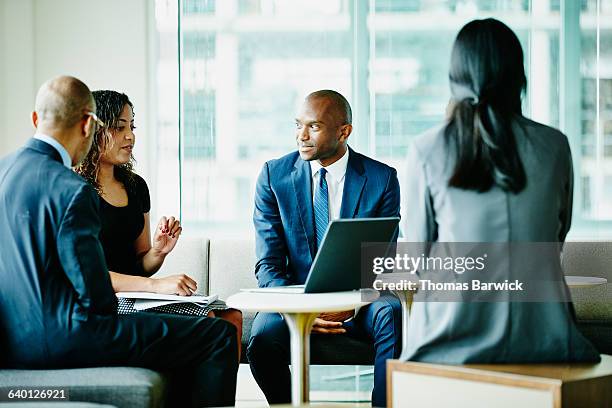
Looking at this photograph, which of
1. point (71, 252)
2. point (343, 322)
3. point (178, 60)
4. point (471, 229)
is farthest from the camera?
point (178, 60)

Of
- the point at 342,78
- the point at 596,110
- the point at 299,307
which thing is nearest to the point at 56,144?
the point at 299,307

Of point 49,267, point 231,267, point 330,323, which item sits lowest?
point 330,323

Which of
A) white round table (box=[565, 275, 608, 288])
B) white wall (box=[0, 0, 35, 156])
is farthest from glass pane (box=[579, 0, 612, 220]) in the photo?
white wall (box=[0, 0, 35, 156])

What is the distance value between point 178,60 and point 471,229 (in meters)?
3.23

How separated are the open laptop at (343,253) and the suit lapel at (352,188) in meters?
0.76

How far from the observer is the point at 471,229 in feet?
7.75

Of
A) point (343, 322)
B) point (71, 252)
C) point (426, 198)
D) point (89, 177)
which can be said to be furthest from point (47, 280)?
point (343, 322)

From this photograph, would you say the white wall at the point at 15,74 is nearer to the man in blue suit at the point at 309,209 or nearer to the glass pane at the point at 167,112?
the glass pane at the point at 167,112

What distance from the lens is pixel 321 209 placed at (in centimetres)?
374

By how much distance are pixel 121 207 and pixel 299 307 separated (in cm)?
125

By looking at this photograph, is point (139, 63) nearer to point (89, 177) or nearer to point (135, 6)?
point (135, 6)

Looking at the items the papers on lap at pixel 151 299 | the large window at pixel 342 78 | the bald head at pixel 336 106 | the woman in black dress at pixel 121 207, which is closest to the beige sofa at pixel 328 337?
the woman in black dress at pixel 121 207

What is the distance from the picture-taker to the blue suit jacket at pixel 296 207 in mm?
3711

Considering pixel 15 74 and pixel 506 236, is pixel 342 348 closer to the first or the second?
pixel 506 236
